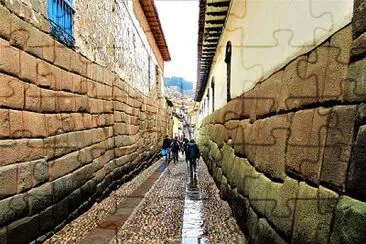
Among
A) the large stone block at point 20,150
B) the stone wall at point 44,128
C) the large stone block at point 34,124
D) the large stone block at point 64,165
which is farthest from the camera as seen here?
the large stone block at point 64,165

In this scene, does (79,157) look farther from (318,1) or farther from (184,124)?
(184,124)

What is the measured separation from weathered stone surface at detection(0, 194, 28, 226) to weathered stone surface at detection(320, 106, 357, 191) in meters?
3.25

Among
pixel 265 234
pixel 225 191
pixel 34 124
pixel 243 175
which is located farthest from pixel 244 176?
pixel 34 124

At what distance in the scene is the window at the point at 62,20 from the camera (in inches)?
232

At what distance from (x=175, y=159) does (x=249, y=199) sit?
15.1m

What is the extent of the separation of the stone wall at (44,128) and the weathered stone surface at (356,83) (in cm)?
342

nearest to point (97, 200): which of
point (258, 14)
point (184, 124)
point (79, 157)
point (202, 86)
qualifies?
point (79, 157)

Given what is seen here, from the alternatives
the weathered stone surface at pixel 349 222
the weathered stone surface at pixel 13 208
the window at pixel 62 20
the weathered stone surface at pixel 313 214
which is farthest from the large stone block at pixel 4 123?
the weathered stone surface at pixel 349 222

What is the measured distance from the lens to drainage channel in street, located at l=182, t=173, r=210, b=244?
218 inches

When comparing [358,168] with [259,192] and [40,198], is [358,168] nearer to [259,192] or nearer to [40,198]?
[259,192]

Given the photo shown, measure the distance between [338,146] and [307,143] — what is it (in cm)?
64

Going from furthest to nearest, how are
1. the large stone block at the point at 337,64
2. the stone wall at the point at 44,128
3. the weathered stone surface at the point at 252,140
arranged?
the weathered stone surface at the point at 252,140
the stone wall at the point at 44,128
the large stone block at the point at 337,64

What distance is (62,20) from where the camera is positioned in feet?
20.9

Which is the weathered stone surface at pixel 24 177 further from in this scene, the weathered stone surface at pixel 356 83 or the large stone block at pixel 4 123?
the weathered stone surface at pixel 356 83
